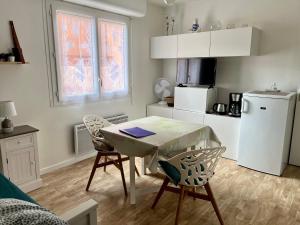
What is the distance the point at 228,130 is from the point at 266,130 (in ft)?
1.97

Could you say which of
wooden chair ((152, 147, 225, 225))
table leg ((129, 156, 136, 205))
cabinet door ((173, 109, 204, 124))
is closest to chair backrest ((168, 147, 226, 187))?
wooden chair ((152, 147, 225, 225))

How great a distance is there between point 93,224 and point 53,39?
2.54 m

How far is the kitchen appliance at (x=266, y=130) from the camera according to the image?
2977 mm

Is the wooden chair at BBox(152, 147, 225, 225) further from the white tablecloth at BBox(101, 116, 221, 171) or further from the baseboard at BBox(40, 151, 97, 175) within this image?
the baseboard at BBox(40, 151, 97, 175)

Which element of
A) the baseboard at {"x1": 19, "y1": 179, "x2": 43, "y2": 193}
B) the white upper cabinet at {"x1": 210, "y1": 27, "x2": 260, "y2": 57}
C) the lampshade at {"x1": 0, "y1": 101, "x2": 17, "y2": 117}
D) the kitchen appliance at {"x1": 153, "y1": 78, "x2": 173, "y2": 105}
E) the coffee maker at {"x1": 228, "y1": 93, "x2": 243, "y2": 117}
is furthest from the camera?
the kitchen appliance at {"x1": 153, "y1": 78, "x2": 173, "y2": 105}

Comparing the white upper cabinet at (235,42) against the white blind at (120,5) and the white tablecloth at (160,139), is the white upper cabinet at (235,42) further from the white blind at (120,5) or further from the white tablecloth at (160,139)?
the white tablecloth at (160,139)

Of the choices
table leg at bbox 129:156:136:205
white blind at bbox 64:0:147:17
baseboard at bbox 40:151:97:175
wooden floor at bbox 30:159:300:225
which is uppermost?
white blind at bbox 64:0:147:17

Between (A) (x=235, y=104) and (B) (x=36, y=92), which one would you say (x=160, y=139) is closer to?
(B) (x=36, y=92)

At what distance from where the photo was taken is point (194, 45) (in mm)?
3844

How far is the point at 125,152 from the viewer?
2330 millimetres

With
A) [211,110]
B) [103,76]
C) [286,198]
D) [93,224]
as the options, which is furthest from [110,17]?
[286,198]

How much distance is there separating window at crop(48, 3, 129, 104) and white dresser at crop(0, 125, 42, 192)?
0.72m

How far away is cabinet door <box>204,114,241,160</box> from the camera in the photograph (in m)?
3.51

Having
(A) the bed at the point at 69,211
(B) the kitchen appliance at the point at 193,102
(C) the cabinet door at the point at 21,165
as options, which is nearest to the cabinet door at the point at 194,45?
(B) the kitchen appliance at the point at 193,102
